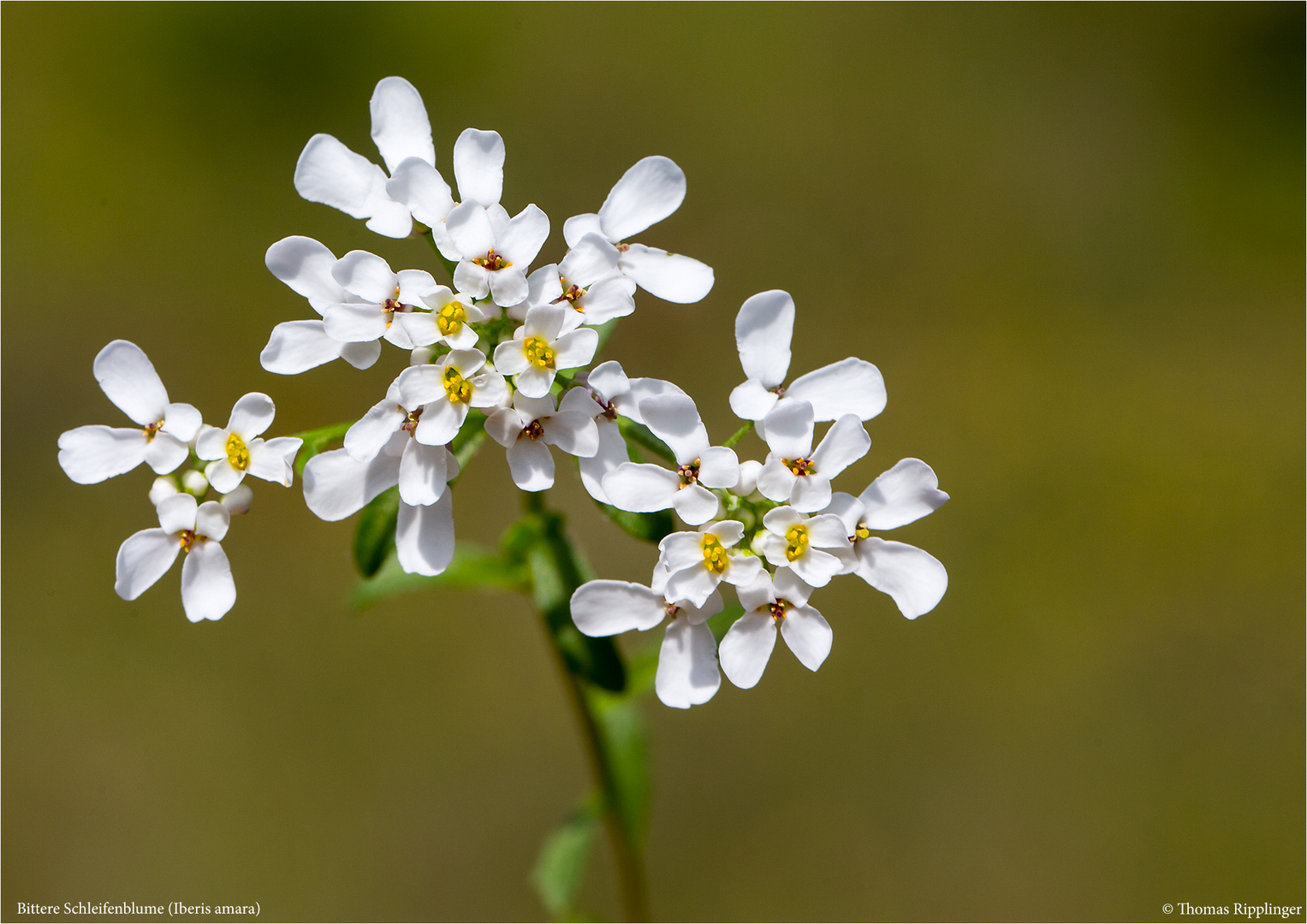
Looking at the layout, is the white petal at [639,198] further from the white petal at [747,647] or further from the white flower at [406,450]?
the white petal at [747,647]

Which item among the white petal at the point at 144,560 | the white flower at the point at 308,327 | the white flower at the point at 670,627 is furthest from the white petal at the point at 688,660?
the white petal at the point at 144,560

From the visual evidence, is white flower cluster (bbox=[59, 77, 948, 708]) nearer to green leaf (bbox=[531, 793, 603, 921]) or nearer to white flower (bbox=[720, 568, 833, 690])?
white flower (bbox=[720, 568, 833, 690])

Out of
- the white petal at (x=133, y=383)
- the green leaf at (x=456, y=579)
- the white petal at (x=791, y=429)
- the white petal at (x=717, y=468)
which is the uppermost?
the white petal at (x=133, y=383)

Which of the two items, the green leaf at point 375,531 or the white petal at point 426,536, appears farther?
the green leaf at point 375,531

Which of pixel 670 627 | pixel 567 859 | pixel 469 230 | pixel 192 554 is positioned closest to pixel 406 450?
pixel 469 230

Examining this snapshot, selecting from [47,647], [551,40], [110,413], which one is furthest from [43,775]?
[551,40]

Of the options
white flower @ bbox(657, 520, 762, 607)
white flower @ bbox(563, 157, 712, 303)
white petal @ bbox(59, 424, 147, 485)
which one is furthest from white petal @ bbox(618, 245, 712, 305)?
white petal @ bbox(59, 424, 147, 485)
